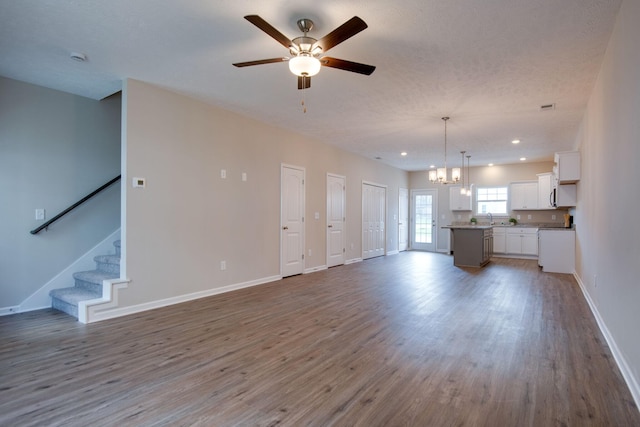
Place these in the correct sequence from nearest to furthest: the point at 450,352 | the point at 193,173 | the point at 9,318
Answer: the point at 450,352
the point at 9,318
the point at 193,173

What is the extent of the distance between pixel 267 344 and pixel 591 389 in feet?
8.17

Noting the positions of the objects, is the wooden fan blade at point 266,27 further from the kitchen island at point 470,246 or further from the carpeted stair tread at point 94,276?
the kitchen island at point 470,246

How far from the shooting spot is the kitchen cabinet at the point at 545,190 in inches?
344

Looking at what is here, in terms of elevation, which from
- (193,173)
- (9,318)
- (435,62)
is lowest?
(9,318)

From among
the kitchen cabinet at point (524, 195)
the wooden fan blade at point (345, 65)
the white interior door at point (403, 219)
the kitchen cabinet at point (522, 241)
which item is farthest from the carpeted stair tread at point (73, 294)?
the kitchen cabinet at point (524, 195)

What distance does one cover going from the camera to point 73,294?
13.7 ft

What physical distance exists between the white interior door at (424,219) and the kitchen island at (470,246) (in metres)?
3.35

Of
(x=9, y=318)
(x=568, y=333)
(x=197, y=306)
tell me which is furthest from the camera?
(x=197, y=306)

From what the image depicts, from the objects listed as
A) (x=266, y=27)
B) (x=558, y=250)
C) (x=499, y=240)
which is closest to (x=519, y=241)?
(x=499, y=240)

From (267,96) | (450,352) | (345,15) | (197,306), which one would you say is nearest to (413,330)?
(450,352)

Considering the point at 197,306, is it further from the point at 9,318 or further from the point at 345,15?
the point at 345,15

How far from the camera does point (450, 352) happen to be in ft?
9.59

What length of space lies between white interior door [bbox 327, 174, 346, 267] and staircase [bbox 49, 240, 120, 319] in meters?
4.21

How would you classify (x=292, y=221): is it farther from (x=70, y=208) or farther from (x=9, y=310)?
(x=9, y=310)
